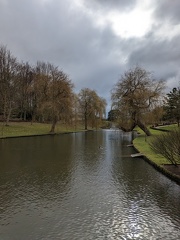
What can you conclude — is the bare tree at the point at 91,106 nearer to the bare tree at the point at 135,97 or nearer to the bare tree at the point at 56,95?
the bare tree at the point at 56,95

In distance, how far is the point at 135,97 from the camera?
38.4 metres

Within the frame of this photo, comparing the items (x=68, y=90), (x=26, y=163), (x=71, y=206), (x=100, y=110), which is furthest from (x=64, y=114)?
(x=71, y=206)

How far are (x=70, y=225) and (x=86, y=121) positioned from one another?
64.0 meters

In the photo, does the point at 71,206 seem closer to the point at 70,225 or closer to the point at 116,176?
the point at 70,225

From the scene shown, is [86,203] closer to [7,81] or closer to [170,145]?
[170,145]

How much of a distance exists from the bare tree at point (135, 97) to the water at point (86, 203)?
22366 mm

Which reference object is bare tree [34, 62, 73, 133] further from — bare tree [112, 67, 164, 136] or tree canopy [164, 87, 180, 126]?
tree canopy [164, 87, 180, 126]

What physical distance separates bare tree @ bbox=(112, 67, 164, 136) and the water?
881 inches

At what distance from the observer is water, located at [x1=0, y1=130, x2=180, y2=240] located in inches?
297

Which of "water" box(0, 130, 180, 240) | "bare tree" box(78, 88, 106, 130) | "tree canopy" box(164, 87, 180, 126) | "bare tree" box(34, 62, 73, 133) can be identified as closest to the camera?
"water" box(0, 130, 180, 240)

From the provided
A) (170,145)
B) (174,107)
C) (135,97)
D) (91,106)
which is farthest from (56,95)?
(170,145)

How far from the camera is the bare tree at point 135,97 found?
38.8 m

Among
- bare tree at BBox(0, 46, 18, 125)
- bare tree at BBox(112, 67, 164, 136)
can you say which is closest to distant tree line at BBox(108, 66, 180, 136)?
bare tree at BBox(112, 67, 164, 136)

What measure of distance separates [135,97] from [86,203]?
30.0m
